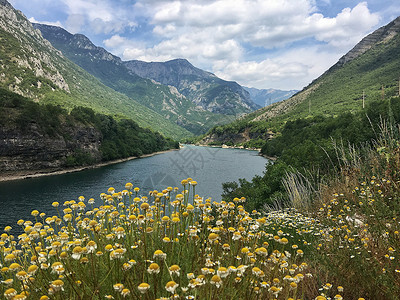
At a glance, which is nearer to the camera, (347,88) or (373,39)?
(347,88)

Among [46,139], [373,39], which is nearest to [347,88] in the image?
[373,39]

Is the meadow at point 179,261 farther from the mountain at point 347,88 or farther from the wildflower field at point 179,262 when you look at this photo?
the mountain at point 347,88

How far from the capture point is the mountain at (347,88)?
Result: 324 ft

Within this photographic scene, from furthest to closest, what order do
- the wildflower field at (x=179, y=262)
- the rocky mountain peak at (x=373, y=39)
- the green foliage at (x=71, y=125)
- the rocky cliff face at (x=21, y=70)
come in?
the rocky mountain peak at (x=373, y=39) < the rocky cliff face at (x=21, y=70) < the green foliage at (x=71, y=125) < the wildflower field at (x=179, y=262)

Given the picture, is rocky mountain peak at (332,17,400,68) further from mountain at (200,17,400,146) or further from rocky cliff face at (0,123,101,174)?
rocky cliff face at (0,123,101,174)

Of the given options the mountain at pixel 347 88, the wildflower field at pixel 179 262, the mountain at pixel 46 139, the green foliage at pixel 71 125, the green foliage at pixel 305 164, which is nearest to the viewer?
the wildflower field at pixel 179 262

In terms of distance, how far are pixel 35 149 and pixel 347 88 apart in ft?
450

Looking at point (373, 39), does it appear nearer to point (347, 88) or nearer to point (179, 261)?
point (347, 88)

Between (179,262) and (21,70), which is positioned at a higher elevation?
(21,70)

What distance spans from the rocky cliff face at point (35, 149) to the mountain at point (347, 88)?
89987 millimetres

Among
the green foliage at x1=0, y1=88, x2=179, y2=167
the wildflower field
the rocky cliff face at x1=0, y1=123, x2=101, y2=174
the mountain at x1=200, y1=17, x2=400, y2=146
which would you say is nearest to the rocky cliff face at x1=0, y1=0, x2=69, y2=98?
the green foliage at x1=0, y1=88, x2=179, y2=167

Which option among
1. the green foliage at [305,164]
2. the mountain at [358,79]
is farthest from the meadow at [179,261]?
the mountain at [358,79]

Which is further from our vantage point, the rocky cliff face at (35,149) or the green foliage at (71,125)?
the green foliage at (71,125)

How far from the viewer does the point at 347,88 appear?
391 ft
